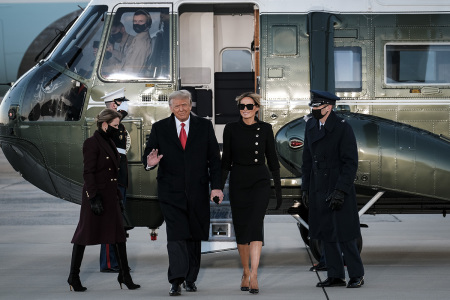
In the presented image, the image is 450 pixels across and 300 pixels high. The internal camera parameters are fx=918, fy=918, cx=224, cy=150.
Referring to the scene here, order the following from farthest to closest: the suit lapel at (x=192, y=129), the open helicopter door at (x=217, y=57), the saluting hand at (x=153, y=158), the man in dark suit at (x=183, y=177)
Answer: the open helicopter door at (x=217, y=57)
the suit lapel at (x=192, y=129)
the man in dark suit at (x=183, y=177)
the saluting hand at (x=153, y=158)

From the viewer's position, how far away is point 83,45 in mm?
9805

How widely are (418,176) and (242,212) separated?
233cm

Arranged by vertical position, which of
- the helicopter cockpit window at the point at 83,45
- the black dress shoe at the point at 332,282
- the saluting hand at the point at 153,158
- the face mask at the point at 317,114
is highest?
the helicopter cockpit window at the point at 83,45

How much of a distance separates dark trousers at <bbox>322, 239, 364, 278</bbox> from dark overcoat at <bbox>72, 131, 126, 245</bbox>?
1864mm

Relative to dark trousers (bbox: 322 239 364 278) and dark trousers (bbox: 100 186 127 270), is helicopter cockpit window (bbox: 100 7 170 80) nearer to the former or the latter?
dark trousers (bbox: 100 186 127 270)

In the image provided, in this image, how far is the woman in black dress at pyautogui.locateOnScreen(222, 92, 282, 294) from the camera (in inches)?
312

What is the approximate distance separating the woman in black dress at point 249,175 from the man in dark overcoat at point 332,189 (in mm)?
424

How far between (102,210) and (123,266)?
0.57 metres

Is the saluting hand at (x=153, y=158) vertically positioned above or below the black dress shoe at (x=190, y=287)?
above

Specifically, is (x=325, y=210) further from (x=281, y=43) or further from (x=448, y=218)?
(x=448, y=218)

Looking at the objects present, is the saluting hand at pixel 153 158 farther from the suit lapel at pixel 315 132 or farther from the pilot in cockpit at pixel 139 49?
the pilot in cockpit at pixel 139 49

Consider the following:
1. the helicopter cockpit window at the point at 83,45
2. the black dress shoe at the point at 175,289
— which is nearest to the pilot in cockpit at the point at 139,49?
the helicopter cockpit window at the point at 83,45

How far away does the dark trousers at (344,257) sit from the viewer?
26.9 feet

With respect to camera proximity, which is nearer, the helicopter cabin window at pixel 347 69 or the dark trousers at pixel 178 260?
the dark trousers at pixel 178 260
